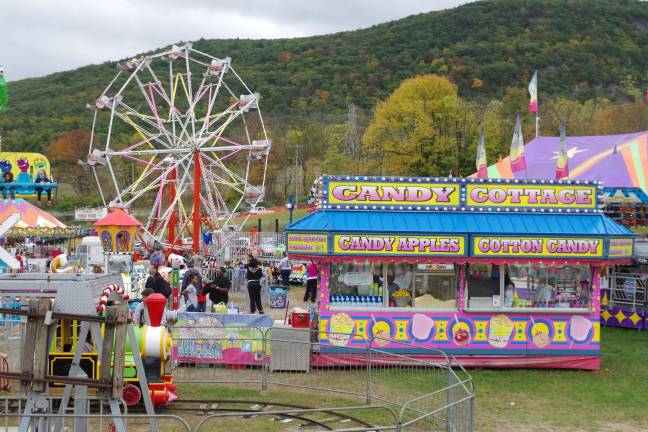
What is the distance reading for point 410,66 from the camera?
11269 cm

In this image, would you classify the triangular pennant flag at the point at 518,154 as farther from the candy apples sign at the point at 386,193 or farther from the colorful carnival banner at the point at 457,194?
the candy apples sign at the point at 386,193

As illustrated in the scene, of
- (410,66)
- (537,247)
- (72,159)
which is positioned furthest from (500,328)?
(410,66)

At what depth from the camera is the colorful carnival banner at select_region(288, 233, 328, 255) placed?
13.8 metres

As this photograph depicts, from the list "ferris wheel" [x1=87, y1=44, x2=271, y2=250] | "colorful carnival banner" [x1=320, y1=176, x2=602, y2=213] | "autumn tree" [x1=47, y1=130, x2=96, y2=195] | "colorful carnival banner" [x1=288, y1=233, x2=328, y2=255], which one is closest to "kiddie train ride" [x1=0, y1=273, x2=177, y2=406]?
"colorful carnival banner" [x1=288, y1=233, x2=328, y2=255]

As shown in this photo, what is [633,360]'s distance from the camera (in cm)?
1527

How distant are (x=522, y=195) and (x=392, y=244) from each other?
8.79 ft

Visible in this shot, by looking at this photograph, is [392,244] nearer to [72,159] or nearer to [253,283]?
[253,283]

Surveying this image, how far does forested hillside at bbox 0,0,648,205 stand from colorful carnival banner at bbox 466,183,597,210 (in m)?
59.6

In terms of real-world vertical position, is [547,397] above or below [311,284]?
below

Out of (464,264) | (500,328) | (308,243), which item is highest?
(308,243)

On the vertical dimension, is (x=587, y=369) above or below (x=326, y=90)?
below

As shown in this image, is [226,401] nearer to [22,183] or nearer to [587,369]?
[587,369]

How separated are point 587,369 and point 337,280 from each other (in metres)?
4.76

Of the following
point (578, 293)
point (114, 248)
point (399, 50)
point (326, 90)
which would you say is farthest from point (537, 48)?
point (578, 293)
